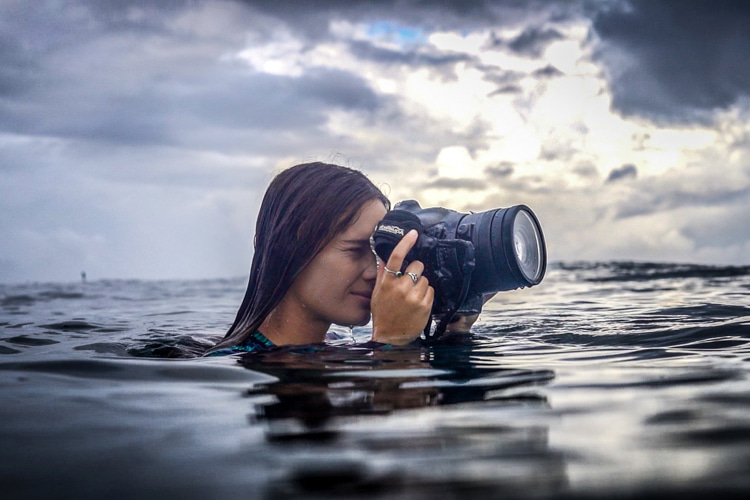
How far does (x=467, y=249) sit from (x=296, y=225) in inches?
35.9

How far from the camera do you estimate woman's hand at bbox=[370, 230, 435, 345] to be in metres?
3.33

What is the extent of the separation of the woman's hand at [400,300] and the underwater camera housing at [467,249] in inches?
2.5

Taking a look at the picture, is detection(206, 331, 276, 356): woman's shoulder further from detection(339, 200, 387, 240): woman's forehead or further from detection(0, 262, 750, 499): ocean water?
detection(339, 200, 387, 240): woman's forehead

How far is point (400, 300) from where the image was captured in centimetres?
334

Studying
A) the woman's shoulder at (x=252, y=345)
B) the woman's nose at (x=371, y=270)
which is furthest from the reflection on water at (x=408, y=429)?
the woman's nose at (x=371, y=270)

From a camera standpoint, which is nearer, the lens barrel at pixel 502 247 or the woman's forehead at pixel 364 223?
the lens barrel at pixel 502 247

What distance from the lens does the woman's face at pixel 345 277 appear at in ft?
11.7

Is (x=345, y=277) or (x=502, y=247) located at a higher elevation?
(x=502, y=247)

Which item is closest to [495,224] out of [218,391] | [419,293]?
[419,293]

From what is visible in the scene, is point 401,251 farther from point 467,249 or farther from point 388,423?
point 388,423

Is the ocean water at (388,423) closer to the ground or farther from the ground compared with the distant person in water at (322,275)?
closer to the ground

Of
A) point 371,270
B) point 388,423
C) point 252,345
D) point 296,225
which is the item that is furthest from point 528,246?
point 388,423

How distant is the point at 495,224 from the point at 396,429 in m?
1.83

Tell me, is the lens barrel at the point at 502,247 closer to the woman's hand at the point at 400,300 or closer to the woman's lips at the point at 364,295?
the woman's hand at the point at 400,300
